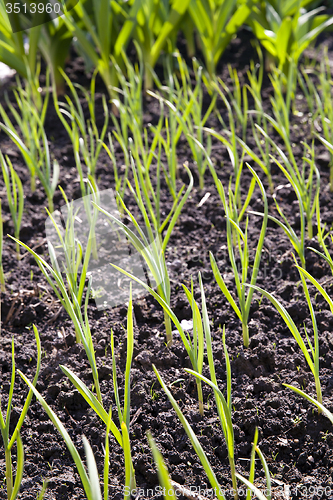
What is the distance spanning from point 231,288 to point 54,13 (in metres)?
1.96

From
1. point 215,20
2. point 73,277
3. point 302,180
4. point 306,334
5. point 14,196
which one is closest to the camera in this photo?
point 306,334

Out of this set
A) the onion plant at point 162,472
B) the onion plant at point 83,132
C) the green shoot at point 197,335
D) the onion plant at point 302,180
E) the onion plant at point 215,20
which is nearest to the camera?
the onion plant at point 162,472

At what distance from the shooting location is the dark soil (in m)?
1.01

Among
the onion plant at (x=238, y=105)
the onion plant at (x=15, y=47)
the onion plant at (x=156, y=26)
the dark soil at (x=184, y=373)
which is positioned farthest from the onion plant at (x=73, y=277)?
the onion plant at (x=156, y=26)

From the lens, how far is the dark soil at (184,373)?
1008 mm

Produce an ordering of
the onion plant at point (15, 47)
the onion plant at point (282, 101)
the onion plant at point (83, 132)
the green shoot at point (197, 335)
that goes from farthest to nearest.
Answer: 1. the onion plant at point (15, 47)
2. the onion plant at point (282, 101)
3. the onion plant at point (83, 132)
4. the green shoot at point (197, 335)

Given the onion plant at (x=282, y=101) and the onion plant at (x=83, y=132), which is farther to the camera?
the onion plant at (x=282, y=101)

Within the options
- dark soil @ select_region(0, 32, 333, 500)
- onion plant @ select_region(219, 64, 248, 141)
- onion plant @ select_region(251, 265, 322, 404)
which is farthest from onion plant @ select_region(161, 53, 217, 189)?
onion plant @ select_region(251, 265, 322, 404)

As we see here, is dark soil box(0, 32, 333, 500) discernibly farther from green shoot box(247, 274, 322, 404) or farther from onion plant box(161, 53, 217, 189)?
onion plant box(161, 53, 217, 189)

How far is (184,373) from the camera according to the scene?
1.23 metres

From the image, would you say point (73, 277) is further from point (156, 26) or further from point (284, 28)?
point (156, 26)

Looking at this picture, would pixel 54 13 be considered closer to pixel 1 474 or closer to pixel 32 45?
pixel 32 45

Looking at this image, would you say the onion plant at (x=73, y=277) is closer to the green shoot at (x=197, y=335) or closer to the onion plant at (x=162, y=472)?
the green shoot at (x=197, y=335)

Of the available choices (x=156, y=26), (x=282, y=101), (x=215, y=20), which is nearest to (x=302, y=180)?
(x=282, y=101)
